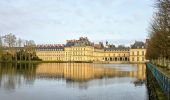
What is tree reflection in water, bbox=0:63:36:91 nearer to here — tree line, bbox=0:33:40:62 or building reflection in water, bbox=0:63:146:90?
building reflection in water, bbox=0:63:146:90

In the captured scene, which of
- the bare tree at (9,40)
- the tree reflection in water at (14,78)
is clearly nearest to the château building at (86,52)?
the bare tree at (9,40)

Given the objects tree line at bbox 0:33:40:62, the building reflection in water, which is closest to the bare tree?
tree line at bbox 0:33:40:62

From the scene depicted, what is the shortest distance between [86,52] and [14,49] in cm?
5443

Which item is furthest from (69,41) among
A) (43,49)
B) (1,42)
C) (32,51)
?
(1,42)

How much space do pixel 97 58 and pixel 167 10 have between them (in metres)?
141

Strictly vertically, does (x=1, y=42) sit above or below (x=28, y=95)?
above

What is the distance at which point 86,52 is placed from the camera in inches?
5901

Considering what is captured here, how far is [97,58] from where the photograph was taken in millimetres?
162625

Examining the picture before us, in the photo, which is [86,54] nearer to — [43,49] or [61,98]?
→ [43,49]

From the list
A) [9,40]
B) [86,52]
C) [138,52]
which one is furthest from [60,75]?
[86,52]

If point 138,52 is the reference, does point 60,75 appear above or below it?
below

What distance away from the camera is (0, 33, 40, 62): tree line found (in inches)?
3858

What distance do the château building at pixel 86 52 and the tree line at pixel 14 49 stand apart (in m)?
40.6

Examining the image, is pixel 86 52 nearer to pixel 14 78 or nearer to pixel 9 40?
pixel 9 40
